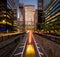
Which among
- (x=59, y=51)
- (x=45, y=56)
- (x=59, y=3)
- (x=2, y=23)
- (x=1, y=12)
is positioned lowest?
(x=45, y=56)

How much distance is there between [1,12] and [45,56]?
12371 centimetres

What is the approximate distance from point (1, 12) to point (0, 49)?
425ft

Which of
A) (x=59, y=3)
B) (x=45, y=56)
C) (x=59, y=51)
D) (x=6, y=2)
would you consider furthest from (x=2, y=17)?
(x=59, y=51)

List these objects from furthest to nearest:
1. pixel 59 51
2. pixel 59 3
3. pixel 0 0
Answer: pixel 59 3 < pixel 0 0 < pixel 59 51

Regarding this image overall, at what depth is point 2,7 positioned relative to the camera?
14762cm

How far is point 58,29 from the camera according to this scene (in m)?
110

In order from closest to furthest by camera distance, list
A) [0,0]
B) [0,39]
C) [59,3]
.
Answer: [0,39] → [0,0] → [59,3]

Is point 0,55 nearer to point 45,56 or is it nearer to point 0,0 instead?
point 45,56

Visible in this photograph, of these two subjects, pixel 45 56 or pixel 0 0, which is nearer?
pixel 45 56

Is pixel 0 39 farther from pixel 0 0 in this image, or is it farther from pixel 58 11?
pixel 58 11

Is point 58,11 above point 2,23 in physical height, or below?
above

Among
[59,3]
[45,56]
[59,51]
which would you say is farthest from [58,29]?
[59,51]

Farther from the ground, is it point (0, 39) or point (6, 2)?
point (6, 2)

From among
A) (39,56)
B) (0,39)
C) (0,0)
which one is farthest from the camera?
(0,0)
